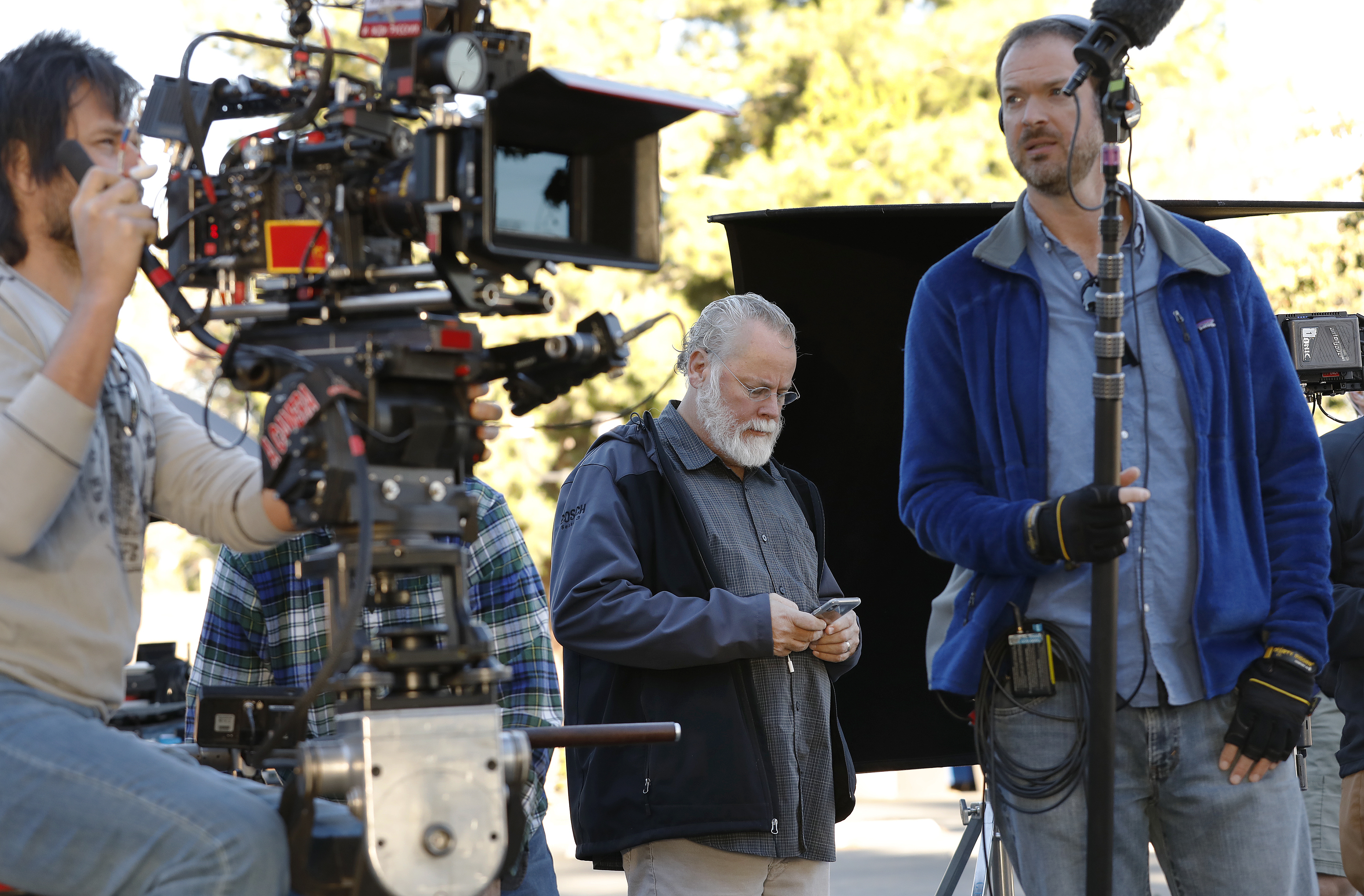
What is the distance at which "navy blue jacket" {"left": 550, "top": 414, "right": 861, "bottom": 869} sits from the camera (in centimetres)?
309

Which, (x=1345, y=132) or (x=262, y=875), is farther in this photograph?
(x=1345, y=132)

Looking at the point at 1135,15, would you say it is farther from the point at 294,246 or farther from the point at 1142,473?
the point at 294,246

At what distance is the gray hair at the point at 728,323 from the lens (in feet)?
11.7

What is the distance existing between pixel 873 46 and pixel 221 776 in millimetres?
12528

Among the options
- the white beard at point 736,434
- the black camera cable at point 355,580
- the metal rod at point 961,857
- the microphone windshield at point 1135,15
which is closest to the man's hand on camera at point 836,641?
the white beard at point 736,434

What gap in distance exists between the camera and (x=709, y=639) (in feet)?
10.2

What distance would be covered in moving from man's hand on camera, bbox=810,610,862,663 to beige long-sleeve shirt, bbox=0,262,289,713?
1383mm

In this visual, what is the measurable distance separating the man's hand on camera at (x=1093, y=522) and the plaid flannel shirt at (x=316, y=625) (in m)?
1.29

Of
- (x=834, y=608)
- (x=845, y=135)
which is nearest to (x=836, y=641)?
(x=834, y=608)

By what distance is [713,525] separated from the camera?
3.39 metres

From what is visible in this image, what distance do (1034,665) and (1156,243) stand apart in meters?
0.86

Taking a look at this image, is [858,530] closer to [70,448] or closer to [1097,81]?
[1097,81]

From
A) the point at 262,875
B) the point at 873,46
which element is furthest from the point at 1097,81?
the point at 873,46

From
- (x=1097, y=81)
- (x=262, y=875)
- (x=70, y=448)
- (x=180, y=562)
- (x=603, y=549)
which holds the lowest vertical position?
(x=180, y=562)
